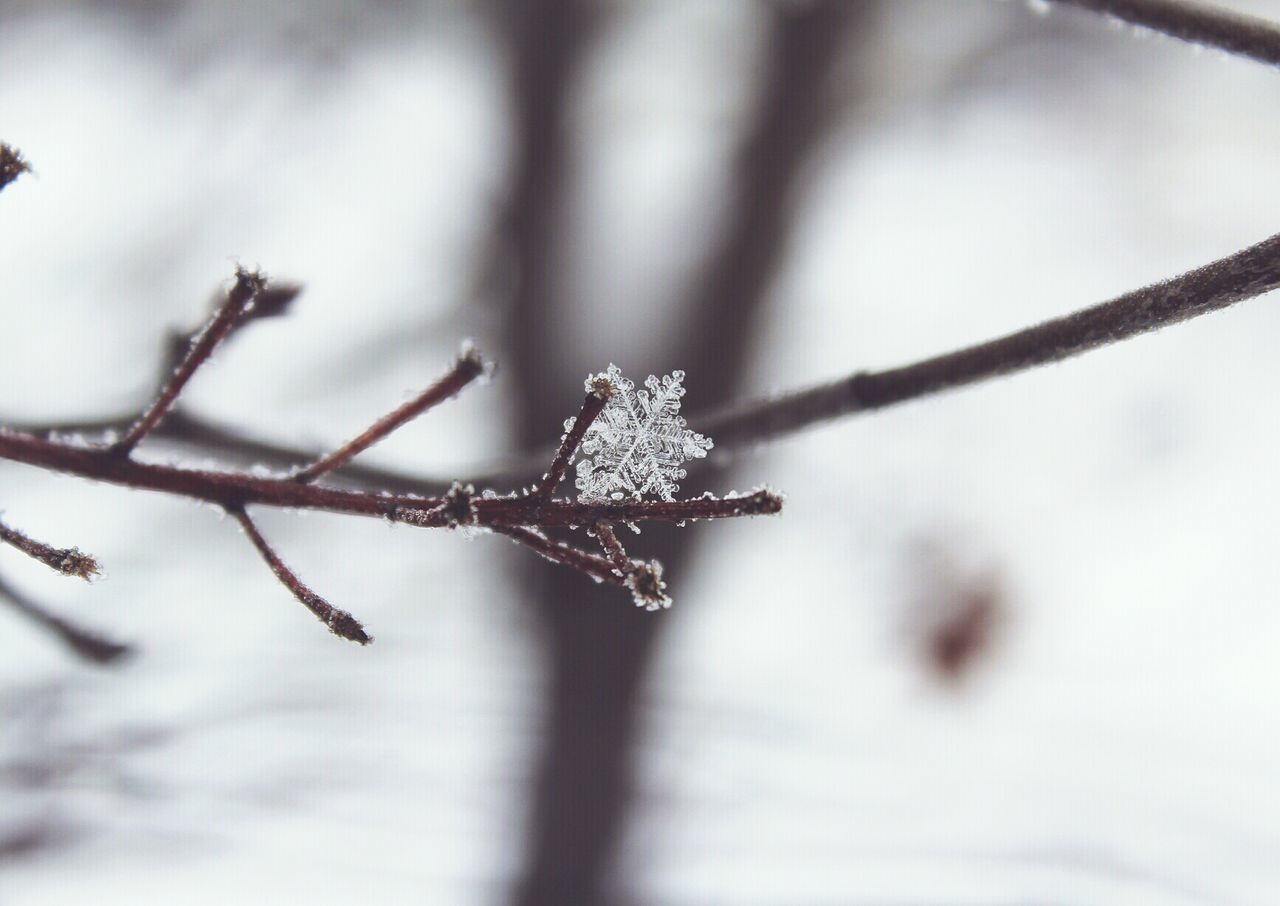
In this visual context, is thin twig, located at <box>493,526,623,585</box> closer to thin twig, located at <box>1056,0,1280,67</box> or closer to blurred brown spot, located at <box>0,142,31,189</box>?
blurred brown spot, located at <box>0,142,31,189</box>

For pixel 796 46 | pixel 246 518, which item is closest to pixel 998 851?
pixel 246 518

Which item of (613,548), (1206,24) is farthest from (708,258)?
(613,548)

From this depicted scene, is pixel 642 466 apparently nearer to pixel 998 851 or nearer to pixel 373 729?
pixel 373 729

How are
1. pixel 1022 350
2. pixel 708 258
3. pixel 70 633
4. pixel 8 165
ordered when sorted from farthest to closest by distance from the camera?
pixel 708 258
pixel 70 633
pixel 1022 350
pixel 8 165

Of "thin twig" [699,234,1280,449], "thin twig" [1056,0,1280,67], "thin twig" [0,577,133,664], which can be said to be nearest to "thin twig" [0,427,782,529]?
"thin twig" [699,234,1280,449]

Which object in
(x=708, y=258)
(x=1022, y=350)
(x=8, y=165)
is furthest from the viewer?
(x=708, y=258)

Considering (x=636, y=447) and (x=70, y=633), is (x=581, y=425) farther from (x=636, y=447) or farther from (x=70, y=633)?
(x=70, y=633)
